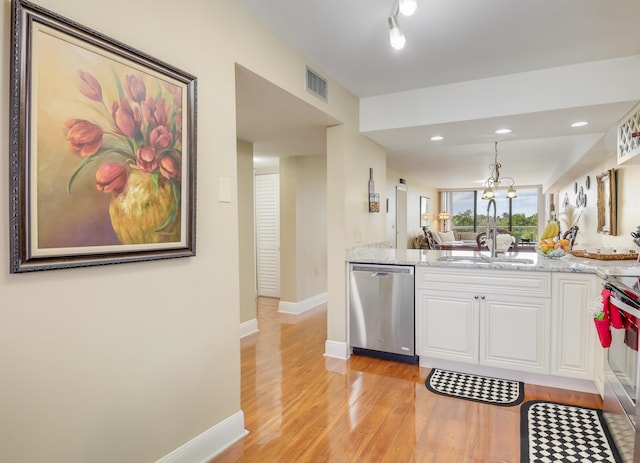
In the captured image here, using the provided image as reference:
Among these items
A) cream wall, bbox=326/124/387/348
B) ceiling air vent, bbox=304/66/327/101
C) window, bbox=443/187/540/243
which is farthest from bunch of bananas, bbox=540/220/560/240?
window, bbox=443/187/540/243

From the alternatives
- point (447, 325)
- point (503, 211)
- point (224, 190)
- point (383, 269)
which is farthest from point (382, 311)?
point (503, 211)

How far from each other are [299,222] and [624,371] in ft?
12.6

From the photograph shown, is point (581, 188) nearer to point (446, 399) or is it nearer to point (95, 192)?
point (446, 399)

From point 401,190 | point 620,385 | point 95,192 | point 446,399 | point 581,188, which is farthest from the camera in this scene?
point 401,190

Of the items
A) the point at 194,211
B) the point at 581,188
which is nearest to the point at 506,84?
the point at 194,211

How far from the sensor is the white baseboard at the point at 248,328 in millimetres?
4082

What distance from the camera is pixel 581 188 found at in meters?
6.00

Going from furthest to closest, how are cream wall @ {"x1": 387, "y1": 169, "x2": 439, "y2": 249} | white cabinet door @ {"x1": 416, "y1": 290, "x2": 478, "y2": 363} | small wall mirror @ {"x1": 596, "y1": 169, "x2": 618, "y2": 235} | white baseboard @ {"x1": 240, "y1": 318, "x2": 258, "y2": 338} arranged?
1. cream wall @ {"x1": 387, "y1": 169, "x2": 439, "y2": 249}
2. white baseboard @ {"x1": 240, "y1": 318, "x2": 258, "y2": 338}
3. small wall mirror @ {"x1": 596, "y1": 169, "x2": 618, "y2": 235}
4. white cabinet door @ {"x1": 416, "y1": 290, "x2": 478, "y2": 363}

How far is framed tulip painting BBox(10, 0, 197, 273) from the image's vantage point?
1.15 metres

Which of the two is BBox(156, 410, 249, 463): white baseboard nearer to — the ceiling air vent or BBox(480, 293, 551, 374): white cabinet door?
BBox(480, 293, 551, 374): white cabinet door

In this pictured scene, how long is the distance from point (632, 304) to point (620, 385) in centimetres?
54

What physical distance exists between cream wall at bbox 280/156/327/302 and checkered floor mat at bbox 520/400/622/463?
3.21 meters

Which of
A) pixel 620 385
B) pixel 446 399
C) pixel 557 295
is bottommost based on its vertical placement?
pixel 446 399

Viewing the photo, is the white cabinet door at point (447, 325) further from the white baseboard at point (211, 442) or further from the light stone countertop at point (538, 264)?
the white baseboard at point (211, 442)
